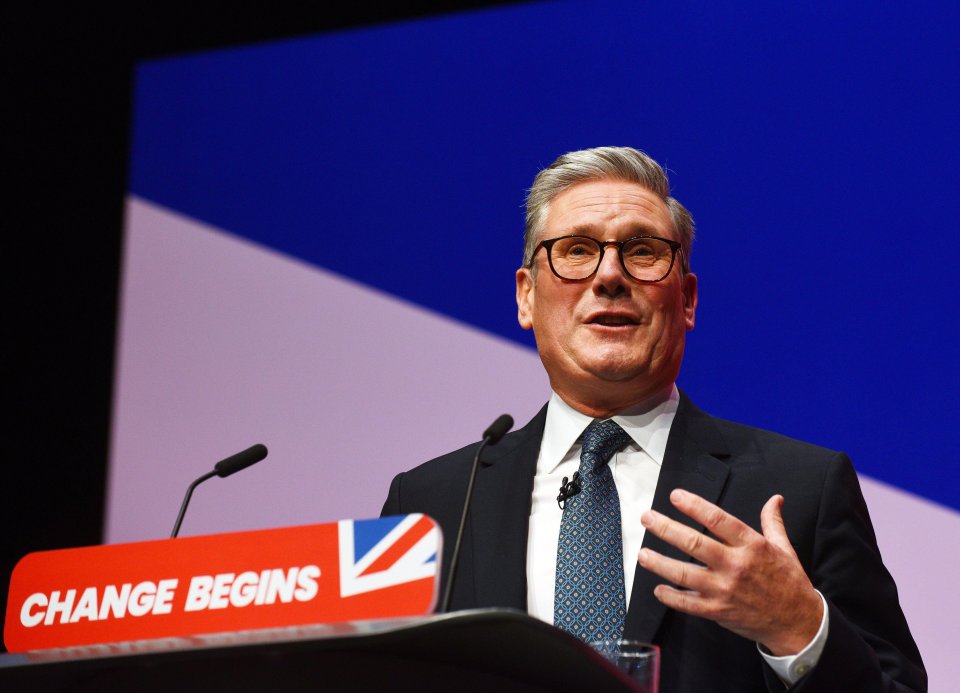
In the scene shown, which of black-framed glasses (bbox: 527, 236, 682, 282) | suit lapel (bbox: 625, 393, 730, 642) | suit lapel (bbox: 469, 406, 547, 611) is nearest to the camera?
suit lapel (bbox: 625, 393, 730, 642)

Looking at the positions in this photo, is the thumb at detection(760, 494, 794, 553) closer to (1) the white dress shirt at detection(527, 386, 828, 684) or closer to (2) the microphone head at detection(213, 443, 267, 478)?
(1) the white dress shirt at detection(527, 386, 828, 684)

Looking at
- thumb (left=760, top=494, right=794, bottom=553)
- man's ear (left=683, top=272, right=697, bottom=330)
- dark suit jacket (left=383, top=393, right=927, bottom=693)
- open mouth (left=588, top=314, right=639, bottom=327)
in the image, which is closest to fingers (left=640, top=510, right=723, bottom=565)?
thumb (left=760, top=494, right=794, bottom=553)

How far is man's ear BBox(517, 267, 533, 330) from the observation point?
252 centimetres

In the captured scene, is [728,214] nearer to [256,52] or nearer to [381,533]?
[256,52]

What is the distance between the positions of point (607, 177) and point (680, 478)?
71 cm

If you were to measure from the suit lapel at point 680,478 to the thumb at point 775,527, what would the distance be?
1.14ft

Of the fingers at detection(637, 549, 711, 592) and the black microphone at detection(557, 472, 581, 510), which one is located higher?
the black microphone at detection(557, 472, 581, 510)

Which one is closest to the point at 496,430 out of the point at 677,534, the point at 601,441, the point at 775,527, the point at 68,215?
the point at 677,534

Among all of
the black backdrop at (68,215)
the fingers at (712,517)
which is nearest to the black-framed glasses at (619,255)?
the fingers at (712,517)

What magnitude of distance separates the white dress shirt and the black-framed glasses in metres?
0.26

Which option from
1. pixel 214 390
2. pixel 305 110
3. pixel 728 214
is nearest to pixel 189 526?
pixel 214 390

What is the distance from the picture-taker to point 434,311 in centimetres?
319

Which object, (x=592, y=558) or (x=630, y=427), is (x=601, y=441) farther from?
(x=592, y=558)

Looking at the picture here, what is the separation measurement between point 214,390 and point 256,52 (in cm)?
109
